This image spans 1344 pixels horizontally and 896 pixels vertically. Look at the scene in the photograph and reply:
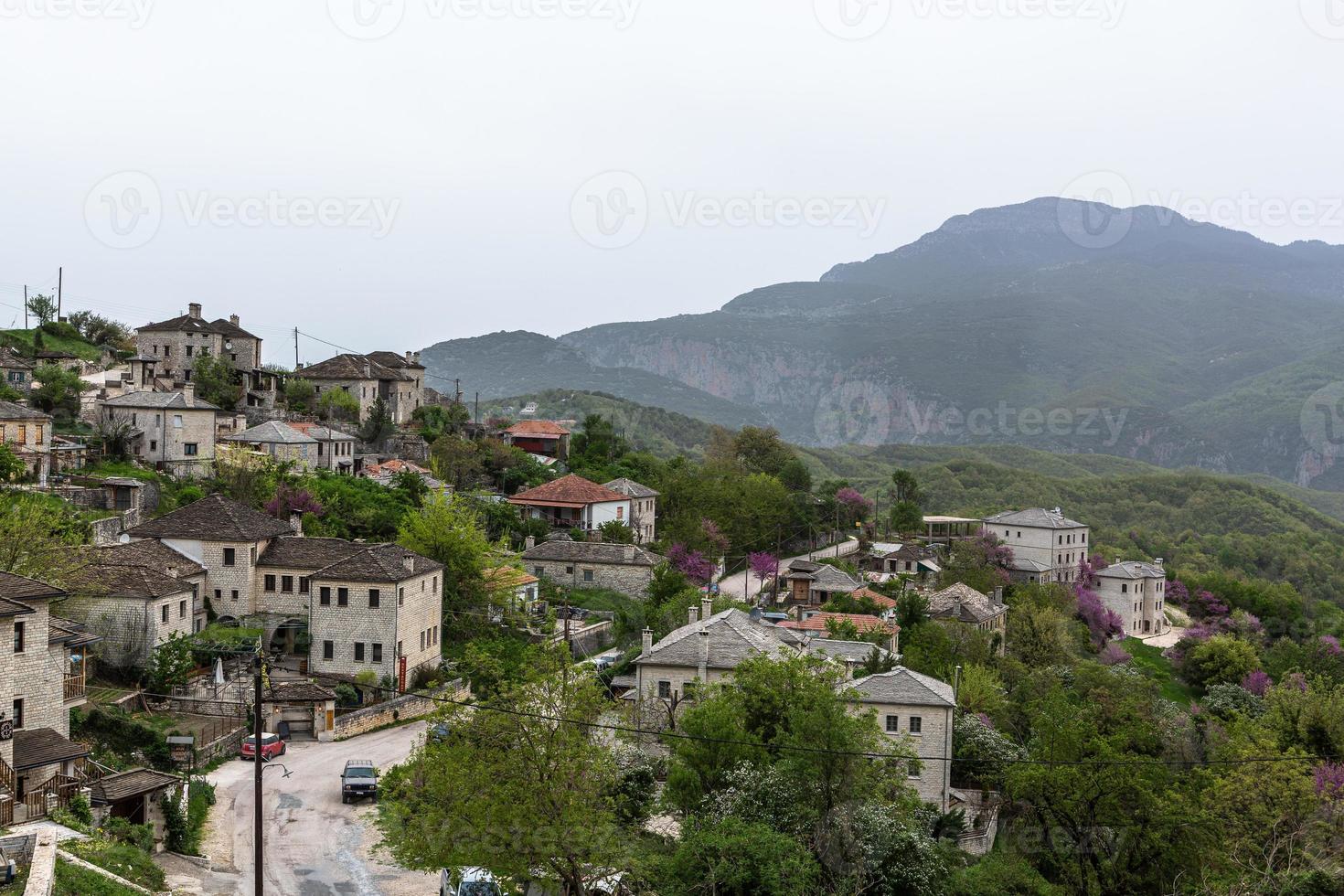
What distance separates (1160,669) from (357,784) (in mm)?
56611

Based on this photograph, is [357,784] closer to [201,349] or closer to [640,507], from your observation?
[640,507]

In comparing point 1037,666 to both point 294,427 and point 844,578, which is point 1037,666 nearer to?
point 844,578

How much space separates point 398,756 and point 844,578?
33288 millimetres

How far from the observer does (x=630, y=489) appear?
6969 centimetres

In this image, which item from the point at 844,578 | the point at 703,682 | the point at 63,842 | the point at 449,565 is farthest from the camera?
the point at 844,578

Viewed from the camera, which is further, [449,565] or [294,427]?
[294,427]

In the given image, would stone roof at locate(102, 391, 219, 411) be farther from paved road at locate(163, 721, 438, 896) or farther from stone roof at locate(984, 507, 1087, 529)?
stone roof at locate(984, 507, 1087, 529)

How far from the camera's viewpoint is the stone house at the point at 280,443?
191 ft

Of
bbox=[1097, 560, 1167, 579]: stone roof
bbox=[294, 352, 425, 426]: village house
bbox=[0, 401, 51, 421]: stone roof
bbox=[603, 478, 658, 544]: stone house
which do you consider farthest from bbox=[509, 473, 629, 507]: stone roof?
bbox=[1097, 560, 1167, 579]: stone roof

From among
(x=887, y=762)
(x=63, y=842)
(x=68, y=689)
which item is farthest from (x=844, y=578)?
(x=63, y=842)

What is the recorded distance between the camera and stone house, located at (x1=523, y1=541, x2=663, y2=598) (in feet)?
186

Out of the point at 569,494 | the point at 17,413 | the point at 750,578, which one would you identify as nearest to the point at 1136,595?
the point at 750,578

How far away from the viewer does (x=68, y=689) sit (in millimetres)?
27500

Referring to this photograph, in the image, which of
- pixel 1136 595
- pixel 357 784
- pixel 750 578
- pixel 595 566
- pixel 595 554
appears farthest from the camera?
pixel 1136 595
